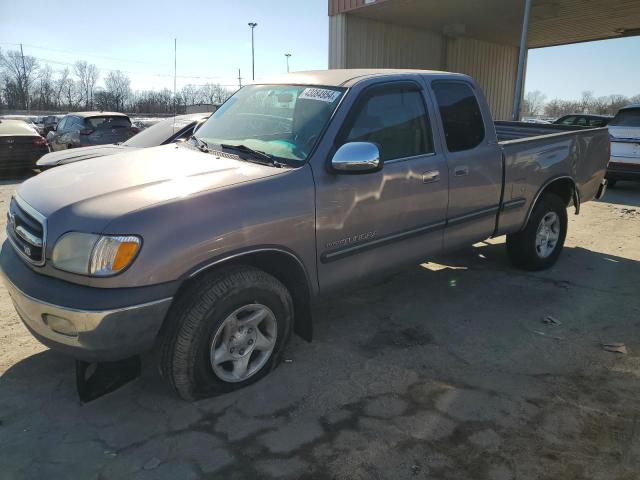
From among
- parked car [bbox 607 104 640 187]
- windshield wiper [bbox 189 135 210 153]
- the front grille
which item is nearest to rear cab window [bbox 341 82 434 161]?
windshield wiper [bbox 189 135 210 153]

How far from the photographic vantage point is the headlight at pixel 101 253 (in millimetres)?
2461

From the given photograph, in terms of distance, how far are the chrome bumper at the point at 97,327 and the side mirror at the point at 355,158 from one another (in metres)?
1.33

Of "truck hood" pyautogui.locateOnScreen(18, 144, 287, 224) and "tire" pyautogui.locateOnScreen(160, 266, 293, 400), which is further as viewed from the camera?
"tire" pyautogui.locateOnScreen(160, 266, 293, 400)

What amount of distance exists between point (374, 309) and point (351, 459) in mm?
1996

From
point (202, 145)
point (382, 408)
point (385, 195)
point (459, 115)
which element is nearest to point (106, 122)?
point (202, 145)

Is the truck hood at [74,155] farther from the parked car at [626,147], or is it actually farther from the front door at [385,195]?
the parked car at [626,147]

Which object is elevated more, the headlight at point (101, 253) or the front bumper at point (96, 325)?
the headlight at point (101, 253)

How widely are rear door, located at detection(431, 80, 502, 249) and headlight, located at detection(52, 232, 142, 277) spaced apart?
260 cm

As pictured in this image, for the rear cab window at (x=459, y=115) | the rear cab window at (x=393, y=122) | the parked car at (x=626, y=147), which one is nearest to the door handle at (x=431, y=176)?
the rear cab window at (x=393, y=122)

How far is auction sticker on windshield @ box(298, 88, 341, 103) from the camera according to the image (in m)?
3.48

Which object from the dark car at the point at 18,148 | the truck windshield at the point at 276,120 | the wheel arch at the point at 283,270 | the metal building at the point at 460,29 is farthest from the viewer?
the metal building at the point at 460,29

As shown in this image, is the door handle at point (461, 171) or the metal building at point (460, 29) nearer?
the door handle at point (461, 171)

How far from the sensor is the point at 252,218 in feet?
9.34

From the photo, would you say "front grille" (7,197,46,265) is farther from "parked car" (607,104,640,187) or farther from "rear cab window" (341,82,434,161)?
"parked car" (607,104,640,187)
